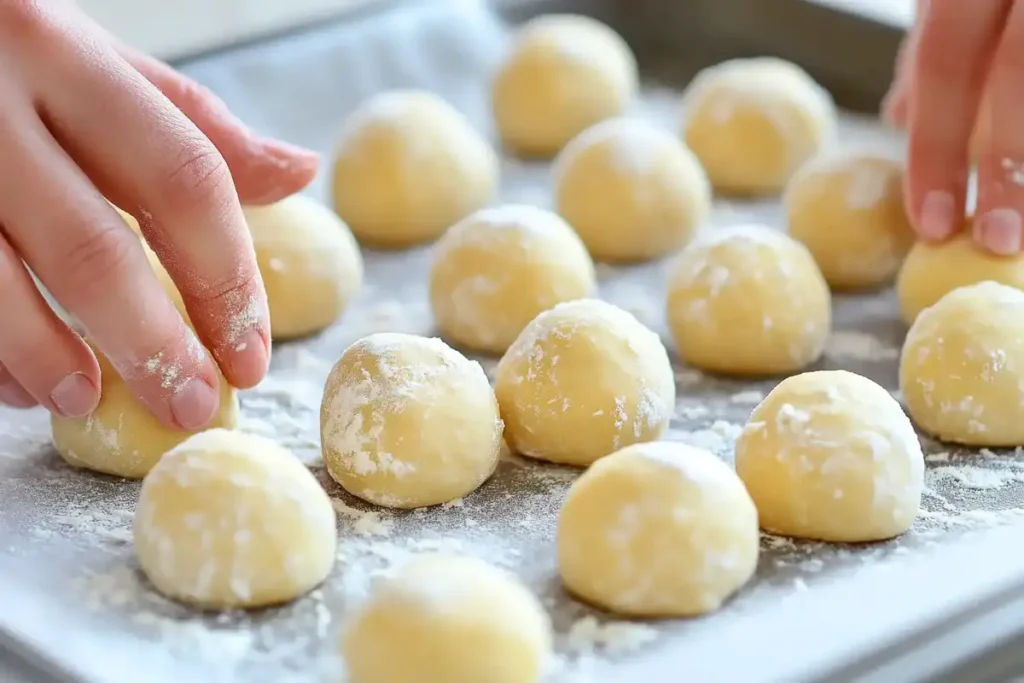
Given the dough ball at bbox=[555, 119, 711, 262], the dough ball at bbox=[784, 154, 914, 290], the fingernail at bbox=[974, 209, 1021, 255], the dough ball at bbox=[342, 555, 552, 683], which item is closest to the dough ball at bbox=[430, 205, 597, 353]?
the dough ball at bbox=[555, 119, 711, 262]

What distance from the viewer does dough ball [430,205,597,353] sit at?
1570mm

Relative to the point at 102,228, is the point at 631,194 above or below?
below

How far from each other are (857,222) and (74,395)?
95 cm

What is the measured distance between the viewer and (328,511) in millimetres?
1167

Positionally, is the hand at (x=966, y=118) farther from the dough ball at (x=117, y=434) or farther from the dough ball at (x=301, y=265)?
the dough ball at (x=117, y=434)

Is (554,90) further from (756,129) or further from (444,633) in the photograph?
(444,633)

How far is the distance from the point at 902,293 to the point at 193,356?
33.0 inches

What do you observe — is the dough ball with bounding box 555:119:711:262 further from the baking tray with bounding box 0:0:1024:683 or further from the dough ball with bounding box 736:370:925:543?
the dough ball with bounding box 736:370:925:543

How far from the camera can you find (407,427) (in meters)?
1.27

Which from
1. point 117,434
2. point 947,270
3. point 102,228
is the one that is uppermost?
point 102,228

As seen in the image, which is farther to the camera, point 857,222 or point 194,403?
point 857,222

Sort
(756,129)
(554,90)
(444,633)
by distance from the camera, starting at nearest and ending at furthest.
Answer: (444,633), (756,129), (554,90)

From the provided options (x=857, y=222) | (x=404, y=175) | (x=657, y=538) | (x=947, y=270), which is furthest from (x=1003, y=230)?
(x=404, y=175)

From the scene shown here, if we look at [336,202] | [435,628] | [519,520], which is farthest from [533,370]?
[336,202]
